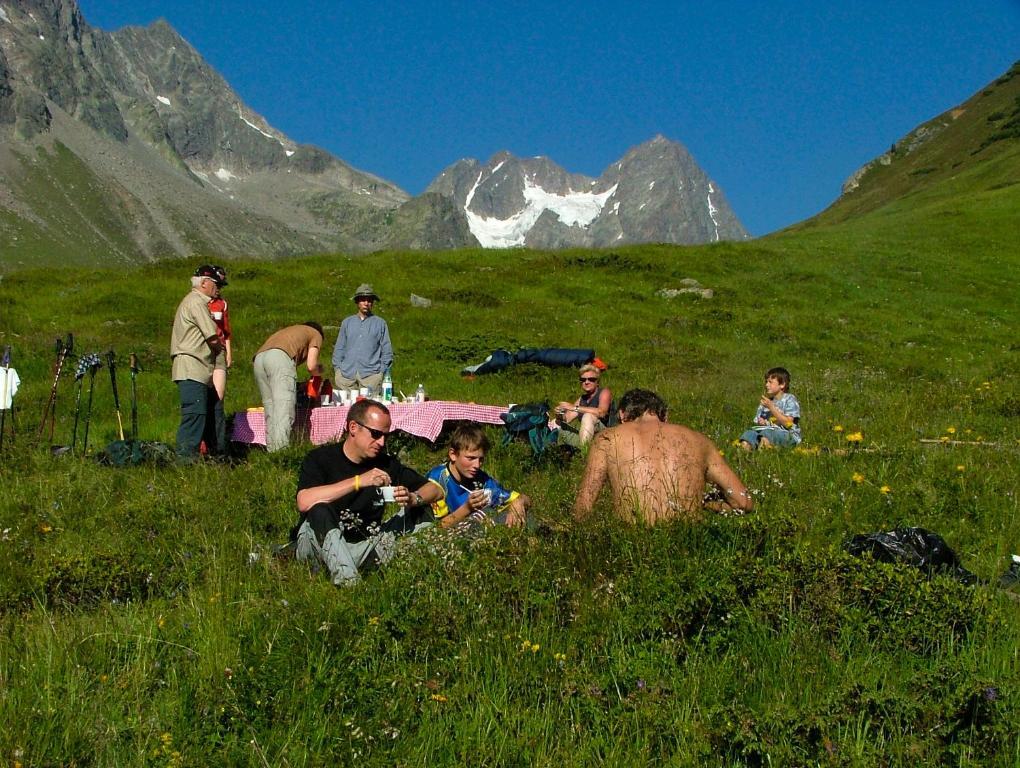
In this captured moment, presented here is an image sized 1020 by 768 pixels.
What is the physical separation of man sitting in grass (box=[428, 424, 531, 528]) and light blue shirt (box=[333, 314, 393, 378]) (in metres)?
5.65

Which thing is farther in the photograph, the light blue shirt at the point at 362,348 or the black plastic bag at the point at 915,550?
the light blue shirt at the point at 362,348

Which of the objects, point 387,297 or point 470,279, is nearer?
point 387,297

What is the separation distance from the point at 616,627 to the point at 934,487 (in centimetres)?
460

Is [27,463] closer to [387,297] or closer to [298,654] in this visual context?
[298,654]

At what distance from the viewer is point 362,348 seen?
13156 millimetres

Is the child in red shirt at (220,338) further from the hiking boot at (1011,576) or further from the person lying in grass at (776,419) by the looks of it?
the hiking boot at (1011,576)

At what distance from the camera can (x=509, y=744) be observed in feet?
13.0

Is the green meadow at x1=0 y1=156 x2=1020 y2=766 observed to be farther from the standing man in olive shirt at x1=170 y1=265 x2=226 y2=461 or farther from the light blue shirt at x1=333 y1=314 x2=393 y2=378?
the light blue shirt at x1=333 y1=314 x2=393 y2=378

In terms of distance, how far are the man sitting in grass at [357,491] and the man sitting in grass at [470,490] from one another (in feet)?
0.43

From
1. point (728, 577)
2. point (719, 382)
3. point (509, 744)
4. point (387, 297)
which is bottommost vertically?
point (509, 744)

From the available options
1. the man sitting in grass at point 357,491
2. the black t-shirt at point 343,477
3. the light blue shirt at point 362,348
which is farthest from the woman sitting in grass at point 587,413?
the black t-shirt at point 343,477

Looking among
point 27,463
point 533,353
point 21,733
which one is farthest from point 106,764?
point 533,353

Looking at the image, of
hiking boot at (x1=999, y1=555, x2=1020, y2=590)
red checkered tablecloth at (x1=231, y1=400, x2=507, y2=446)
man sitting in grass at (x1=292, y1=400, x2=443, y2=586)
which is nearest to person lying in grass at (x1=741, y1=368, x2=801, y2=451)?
red checkered tablecloth at (x1=231, y1=400, x2=507, y2=446)

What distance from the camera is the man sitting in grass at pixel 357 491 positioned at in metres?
6.44
